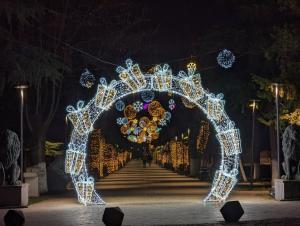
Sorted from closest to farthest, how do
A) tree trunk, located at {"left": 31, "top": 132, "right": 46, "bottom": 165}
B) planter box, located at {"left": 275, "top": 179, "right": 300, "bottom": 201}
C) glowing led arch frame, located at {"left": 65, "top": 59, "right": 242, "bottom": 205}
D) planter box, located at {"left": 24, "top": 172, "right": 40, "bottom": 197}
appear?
glowing led arch frame, located at {"left": 65, "top": 59, "right": 242, "bottom": 205}, planter box, located at {"left": 275, "top": 179, "right": 300, "bottom": 201}, planter box, located at {"left": 24, "top": 172, "right": 40, "bottom": 197}, tree trunk, located at {"left": 31, "top": 132, "right": 46, "bottom": 165}

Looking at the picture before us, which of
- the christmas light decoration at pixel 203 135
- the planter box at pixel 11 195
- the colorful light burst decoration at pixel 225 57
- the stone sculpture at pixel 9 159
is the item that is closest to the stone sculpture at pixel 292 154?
the colorful light burst decoration at pixel 225 57

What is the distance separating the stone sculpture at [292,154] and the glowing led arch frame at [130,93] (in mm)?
2240

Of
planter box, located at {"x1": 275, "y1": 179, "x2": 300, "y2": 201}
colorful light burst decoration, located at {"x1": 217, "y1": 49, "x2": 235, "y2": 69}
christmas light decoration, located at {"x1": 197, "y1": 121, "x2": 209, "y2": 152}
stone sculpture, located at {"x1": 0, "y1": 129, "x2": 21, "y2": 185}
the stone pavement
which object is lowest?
the stone pavement

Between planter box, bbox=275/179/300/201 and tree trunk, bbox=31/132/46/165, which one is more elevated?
tree trunk, bbox=31/132/46/165

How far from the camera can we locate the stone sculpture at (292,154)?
99.5 feet

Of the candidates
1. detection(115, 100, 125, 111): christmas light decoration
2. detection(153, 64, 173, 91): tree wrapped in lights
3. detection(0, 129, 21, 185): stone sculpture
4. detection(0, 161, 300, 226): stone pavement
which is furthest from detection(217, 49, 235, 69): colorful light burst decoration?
detection(115, 100, 125, 111): christmas light decoration

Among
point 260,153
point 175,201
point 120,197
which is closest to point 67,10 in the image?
point 120,197

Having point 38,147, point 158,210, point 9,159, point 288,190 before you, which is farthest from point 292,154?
point 38,147

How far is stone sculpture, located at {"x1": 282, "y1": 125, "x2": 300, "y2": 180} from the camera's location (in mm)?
30312

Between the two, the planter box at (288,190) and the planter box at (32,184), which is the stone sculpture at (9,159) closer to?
the planter box at (32,184)

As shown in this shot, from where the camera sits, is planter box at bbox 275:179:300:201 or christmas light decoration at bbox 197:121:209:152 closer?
planter box at bbox 275:179:300:201

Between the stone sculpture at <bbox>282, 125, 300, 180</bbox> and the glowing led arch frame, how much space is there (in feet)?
7.35

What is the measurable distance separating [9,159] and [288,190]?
11141 mm

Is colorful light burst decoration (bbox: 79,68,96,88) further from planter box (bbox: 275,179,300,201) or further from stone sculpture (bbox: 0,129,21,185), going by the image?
planter box (bbox: 275,179,300,201)
